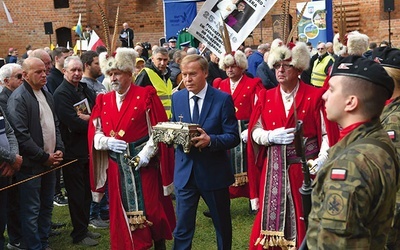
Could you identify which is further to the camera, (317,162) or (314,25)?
(314,25)

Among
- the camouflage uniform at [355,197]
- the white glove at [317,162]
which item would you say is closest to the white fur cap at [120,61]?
the white glove at [317,162]

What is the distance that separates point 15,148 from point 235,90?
3153mm

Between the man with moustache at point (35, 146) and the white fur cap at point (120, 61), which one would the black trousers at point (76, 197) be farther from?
the white fur cap at point (120, 61)

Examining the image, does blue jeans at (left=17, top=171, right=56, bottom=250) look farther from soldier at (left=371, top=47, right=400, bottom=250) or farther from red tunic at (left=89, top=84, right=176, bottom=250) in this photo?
soldier at (left=371, top=47, right=400, bottom=250)

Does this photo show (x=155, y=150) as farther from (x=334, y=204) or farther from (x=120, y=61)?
(x=334, y=204)

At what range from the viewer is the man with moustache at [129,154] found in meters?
6.21

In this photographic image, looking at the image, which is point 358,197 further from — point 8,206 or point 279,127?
point 8,206

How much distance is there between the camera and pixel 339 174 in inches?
108

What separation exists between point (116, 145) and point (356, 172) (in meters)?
3.68

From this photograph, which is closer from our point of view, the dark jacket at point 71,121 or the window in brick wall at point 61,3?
the dark jacket at point 71,121

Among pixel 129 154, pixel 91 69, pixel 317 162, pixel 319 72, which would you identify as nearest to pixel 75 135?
pixel 91 69

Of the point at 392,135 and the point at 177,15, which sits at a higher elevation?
the point at 177,15

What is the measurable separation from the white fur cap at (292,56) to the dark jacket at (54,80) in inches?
143

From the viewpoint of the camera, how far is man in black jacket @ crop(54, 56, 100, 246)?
7.12 m
